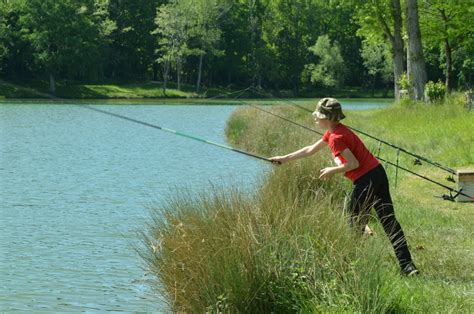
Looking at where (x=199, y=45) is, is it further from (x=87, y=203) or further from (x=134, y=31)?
(x=87, y=203)

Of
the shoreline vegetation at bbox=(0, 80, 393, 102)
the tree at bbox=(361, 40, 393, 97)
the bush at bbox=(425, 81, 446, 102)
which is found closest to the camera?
the bush at bbox=(425, 81, 446, 102)

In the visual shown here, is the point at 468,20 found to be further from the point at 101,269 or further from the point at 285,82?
the point at 285,82

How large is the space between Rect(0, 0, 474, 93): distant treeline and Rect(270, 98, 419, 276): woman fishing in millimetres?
69138

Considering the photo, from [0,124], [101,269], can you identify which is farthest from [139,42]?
[101,269]

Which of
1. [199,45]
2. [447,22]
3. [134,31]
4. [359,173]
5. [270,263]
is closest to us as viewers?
[270,263]

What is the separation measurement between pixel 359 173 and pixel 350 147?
0.27 m

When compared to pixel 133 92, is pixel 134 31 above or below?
above

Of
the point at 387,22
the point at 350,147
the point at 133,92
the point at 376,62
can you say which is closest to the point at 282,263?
the point at 350,147

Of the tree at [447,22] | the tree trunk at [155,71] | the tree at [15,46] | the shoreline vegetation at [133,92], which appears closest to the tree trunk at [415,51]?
the tree at [447,22]

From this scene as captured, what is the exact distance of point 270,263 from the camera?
6.75 metres

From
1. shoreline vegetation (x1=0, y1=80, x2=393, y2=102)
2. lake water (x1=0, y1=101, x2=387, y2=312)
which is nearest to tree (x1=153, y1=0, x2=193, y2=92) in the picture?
shoreline vegetation (x1=0, y1=80, x2=393, y2=102)

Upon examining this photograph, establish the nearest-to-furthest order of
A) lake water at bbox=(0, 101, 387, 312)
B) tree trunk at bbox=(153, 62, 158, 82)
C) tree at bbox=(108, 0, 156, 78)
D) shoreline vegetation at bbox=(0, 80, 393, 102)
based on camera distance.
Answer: lake water at bbox=(0, 101, 387, 312)
shoreline vegetation at bbox=(0, 80, 393, 102)
tree at bbox=(108, 0, 156, 78)
tree trunk at bbox=(153, 62, 158, 82)

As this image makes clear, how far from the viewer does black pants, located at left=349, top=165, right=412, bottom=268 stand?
320 inches

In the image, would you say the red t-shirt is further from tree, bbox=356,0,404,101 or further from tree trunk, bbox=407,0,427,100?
tree, bbox=356,0,404,101
